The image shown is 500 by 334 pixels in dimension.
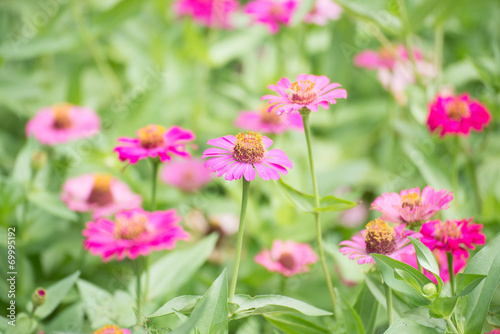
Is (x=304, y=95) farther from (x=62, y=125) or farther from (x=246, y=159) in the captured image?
(x=62, y=125)

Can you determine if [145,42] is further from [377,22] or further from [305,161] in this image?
[377,22]

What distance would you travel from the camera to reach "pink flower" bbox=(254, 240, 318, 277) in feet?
2.82

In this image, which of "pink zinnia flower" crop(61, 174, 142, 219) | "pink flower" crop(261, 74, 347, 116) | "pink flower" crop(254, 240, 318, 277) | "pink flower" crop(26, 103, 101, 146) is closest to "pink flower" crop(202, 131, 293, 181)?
"pink flower" crop(261, 74, 347, 116)

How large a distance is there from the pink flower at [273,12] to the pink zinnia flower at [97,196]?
492 millimetres

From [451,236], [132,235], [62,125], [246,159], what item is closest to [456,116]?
[451,236]

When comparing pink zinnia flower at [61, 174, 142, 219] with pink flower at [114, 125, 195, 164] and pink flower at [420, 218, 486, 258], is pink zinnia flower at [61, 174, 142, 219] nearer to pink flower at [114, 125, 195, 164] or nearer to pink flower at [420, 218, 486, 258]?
pink flower at [114, 125, 195, 164]

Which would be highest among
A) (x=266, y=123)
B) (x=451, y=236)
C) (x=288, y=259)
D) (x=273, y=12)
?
(x=273, y=12)

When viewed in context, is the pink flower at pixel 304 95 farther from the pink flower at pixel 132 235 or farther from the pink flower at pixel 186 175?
the pink flower at pixel 186 175

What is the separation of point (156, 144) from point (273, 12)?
653mm

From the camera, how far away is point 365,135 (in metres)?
1.40

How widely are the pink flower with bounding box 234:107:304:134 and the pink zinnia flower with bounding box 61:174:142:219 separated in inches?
11.4

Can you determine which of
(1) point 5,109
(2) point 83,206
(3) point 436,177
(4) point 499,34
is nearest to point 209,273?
(2) point 83,206

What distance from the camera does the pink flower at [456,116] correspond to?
0.78m

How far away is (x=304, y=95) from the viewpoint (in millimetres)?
578
